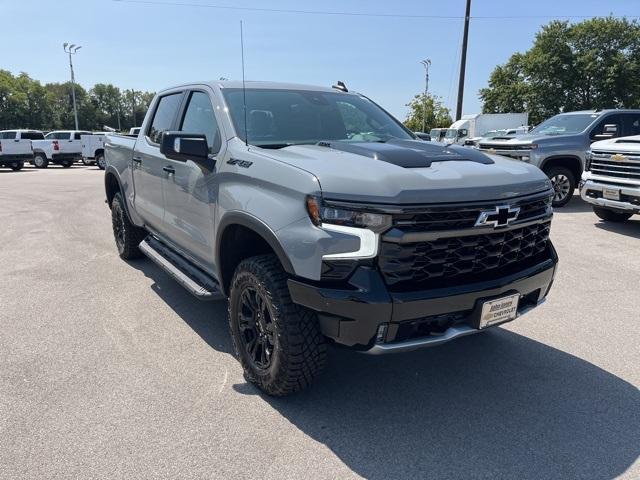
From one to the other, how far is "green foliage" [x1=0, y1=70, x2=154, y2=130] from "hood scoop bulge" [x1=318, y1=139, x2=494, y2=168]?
6078 centimetres

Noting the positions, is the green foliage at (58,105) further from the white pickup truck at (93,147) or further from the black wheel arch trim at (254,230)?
the black wheel arch trim at (254,230)

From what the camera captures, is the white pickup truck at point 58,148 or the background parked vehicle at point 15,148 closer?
→ the background parked vehicle at point 15,148

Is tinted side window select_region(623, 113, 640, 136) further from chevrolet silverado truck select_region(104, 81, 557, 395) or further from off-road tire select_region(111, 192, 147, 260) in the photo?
off-road tire select_region(111, 192, 147, 260)

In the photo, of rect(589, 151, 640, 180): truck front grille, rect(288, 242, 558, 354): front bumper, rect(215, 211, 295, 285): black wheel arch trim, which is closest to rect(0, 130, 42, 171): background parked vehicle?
rect(589, 151, 640, 180): truck front grille

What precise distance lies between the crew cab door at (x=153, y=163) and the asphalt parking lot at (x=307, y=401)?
Answer: 0.86m

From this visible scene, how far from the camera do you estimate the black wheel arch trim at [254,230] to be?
8.96ft

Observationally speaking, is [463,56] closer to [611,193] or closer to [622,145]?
[622,145]

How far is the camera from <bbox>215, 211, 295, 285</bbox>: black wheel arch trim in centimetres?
273

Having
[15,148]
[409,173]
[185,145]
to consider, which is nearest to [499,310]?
[409,173]

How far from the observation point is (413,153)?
3078mm

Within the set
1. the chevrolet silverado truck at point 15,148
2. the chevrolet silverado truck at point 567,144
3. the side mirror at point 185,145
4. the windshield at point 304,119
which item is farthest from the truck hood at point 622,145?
the chevrolet silverado truck at point 15,148

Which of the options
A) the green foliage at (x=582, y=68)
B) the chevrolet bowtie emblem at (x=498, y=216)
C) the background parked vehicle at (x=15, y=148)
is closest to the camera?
the chevrolet bowtie emblem at (x=498, y=216)

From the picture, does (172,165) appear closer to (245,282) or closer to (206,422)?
(245,282)

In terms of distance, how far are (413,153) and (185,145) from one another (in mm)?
1471
